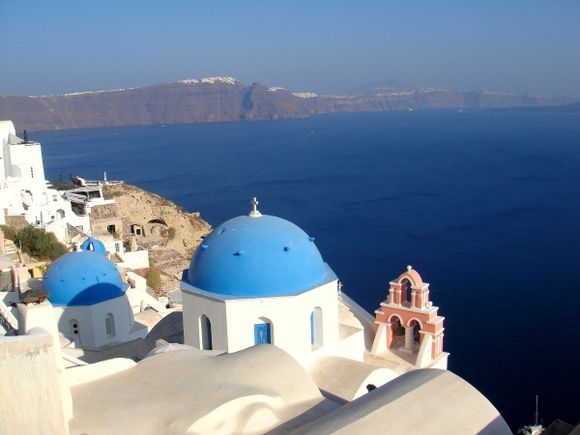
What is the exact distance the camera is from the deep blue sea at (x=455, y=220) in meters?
20.9

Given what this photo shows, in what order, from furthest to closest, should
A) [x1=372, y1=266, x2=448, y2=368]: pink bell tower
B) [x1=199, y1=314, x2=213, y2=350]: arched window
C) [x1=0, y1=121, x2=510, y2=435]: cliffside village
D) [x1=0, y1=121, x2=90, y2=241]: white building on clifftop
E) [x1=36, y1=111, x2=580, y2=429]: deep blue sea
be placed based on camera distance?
[x1=0, y1=121, x2=90, y2=241]: white building on clifftop → [x1=36, y1=111, x2=580, y2=429]: deep blue sea → [x1=372, y1=266, x2=448, y2=368]: pink bell tower → [x1=199, y1=314, x2=213, y2=350]: arched window → [x1=0, y1=121, x2=510, y2=435]: cliffside village

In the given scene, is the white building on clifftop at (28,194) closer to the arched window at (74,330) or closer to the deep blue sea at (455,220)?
the arched window at (74,330)

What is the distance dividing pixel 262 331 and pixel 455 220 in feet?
110

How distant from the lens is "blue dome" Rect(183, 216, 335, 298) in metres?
9.14

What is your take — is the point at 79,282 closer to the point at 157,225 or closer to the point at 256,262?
the point at 256,262

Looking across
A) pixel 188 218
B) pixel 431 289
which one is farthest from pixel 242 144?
pixel 431 289

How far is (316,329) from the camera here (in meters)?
9.77

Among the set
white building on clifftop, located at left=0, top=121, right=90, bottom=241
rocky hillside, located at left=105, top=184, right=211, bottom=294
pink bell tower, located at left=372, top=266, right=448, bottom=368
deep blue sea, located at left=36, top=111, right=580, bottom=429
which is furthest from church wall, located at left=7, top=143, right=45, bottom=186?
pink bell tower, located at left=372, top=266, right=448, bottom=368

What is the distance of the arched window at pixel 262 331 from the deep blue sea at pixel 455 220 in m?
11.0

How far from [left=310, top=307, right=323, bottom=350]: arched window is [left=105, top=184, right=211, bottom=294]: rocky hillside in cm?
1812

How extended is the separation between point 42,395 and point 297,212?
40.3 metres

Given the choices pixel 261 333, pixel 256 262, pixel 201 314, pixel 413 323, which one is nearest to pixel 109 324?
pixel 201 314

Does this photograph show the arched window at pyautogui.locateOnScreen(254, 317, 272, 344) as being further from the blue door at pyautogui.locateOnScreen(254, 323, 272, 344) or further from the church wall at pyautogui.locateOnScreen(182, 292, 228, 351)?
the church wall at pyautogui.locateOnScreen(182, 292, 228, 351)

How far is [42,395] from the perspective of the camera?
486cm
